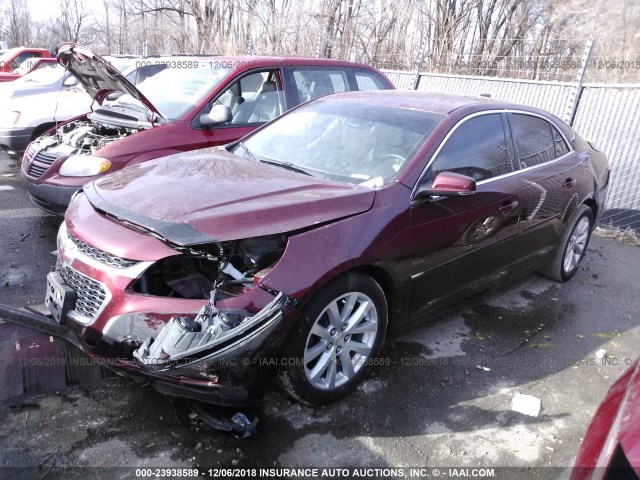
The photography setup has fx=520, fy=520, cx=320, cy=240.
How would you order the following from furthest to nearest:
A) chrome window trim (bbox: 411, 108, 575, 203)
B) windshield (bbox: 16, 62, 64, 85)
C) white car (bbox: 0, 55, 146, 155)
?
1. windshield (bbox: 16, 62, 64, 85)
2. white car (bbox: 0, 55, 146, 155)
3. chrome window trim (bbox: 411, 108, 575, 203)

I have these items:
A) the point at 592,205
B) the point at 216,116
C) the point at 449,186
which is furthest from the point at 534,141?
the point at 216,116

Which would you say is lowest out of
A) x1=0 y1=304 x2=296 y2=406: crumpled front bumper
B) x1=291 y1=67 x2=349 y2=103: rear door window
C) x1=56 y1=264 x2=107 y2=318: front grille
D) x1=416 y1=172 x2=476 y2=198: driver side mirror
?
x1=0 y1=304 x2=296 y2=406: crumpled front bumper

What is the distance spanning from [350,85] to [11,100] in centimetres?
507

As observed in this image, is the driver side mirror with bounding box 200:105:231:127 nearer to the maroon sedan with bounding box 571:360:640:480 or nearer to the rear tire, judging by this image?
the rear tire

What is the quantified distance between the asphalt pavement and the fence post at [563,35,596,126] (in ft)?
15.6

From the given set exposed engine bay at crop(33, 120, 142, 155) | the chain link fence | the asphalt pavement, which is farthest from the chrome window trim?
the chain link fence

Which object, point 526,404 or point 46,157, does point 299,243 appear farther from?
point 46,157

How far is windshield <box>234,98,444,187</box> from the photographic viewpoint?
3.32m

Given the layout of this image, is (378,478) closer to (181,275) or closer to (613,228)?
(181,275)

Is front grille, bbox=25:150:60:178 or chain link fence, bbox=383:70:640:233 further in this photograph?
chain link fence, bbox=383:70:640:233

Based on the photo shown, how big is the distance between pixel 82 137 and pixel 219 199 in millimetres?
3242

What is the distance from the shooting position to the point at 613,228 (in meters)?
7.16

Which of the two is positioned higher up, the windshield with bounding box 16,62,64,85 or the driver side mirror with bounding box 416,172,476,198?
the driver side mirror with bounding box 416,172,476,198

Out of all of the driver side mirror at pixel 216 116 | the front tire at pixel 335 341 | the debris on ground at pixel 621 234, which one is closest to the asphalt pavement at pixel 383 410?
the front tire at pixel 335 341
